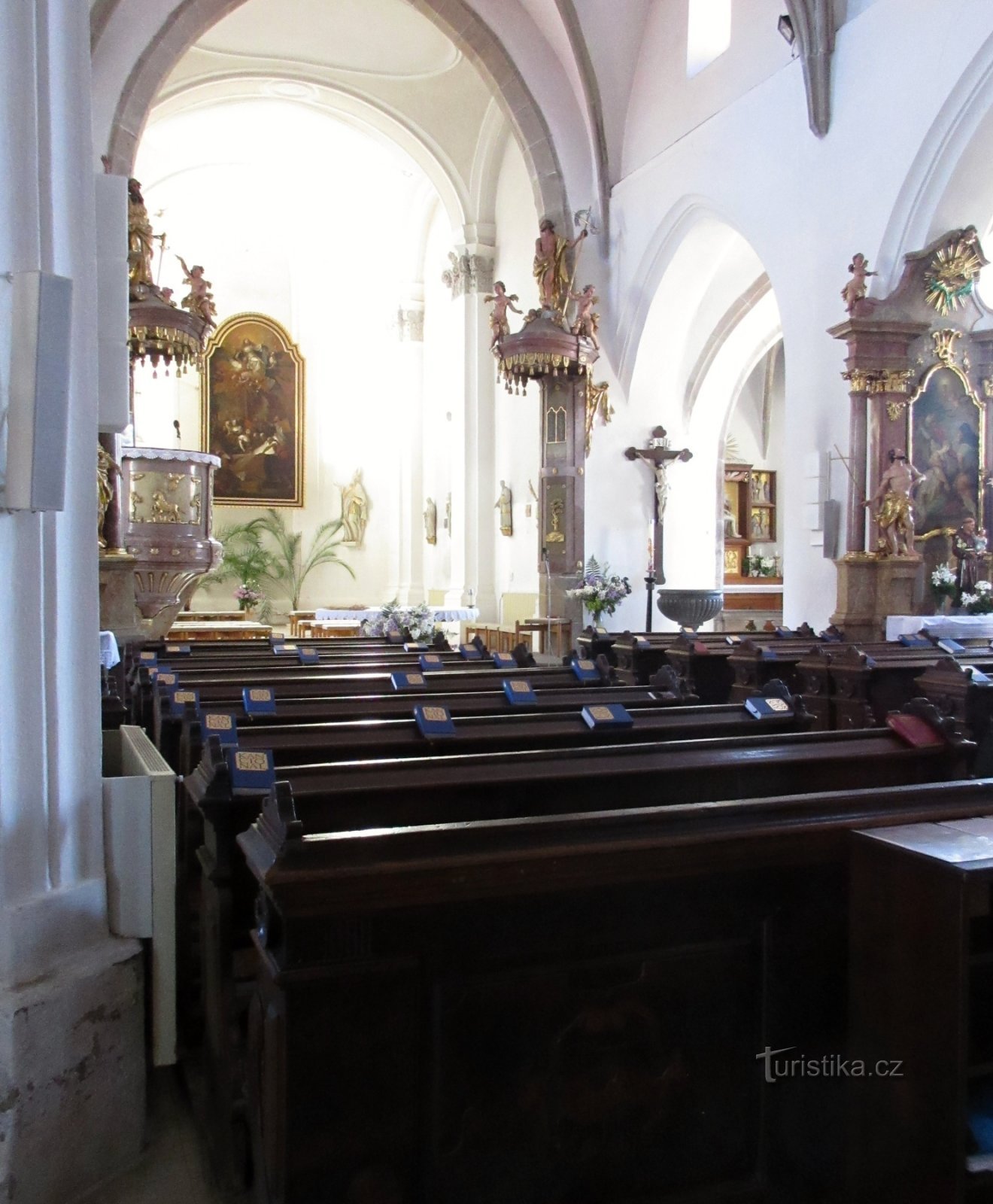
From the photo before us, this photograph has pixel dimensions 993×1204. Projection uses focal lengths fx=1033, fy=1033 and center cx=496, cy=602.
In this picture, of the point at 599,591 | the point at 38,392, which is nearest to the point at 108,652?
the point at 38,392

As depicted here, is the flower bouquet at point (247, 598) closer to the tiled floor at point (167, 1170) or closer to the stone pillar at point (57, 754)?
the tiled floor at point (167, 1170)

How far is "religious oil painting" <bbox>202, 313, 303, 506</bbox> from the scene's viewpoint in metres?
18.5

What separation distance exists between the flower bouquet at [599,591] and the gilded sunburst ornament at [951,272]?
15.1ft

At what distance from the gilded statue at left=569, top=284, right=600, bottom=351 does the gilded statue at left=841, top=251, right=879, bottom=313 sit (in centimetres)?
307

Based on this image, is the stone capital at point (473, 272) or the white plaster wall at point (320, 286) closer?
the stone capital at point (473, 272)

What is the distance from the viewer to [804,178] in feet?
33.2

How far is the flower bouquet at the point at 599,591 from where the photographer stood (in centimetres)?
1208

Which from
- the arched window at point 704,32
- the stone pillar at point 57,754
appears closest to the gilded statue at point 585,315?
the arched window at point 704,32

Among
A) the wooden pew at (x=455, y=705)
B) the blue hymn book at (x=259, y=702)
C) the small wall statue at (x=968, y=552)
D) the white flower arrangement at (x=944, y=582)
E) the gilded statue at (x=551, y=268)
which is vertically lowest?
the wooden pew at (x=455, y=705)

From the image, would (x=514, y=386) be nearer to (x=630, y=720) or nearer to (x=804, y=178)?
(x=804, y=178)

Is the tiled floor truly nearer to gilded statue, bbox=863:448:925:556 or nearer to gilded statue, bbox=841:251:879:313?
gilded statue, bbox=863:448:925:556

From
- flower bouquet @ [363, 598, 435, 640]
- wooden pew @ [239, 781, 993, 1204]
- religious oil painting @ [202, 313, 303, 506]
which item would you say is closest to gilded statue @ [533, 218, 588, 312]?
flower bouquet @ [363, 598, 435, 640]

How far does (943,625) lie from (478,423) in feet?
26.6

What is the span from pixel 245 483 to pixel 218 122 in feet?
19.5
